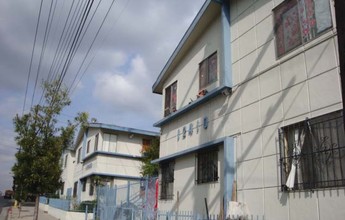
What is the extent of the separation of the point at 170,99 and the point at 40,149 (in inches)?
236

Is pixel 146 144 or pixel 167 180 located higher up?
pixel 146 144

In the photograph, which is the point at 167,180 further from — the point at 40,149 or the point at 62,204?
the point at 62,204

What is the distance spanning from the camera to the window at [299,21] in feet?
26.1

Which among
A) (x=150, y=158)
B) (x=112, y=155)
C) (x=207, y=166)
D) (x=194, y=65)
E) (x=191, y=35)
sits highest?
(x=191, y=35)

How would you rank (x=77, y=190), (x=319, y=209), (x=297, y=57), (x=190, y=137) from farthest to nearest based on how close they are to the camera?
(x=77, y=190)
(x=190, y=137)
(x=297, y=57)
(x=319, y=209)

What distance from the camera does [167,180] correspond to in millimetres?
14203

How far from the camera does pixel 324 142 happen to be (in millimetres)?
7391

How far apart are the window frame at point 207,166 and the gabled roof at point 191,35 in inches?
173

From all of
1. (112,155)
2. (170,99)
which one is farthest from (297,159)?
(112,155)

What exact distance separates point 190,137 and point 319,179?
237 inches

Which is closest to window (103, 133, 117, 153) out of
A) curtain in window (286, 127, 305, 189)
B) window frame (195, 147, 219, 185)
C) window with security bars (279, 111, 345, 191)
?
window frame (195, 147, 219, 185)

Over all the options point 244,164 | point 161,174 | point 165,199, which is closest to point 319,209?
point 244,164

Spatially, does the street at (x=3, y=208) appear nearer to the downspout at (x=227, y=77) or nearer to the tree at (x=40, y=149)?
the tree at (x=40, y=149)

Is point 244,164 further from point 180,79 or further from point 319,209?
point 180,79
